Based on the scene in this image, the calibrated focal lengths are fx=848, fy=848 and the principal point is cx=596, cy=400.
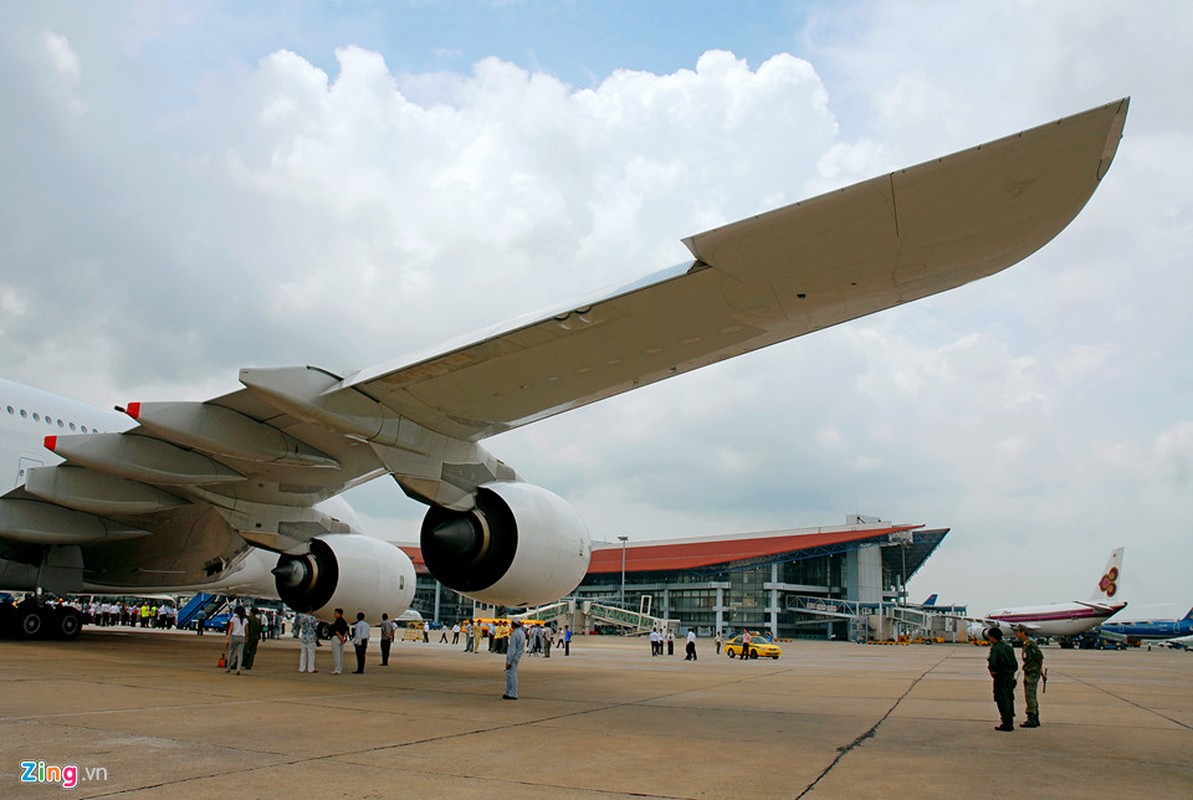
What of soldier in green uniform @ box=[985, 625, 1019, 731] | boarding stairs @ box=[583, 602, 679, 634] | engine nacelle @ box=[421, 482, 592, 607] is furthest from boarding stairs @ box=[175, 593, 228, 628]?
soldier in green uniform @ box=[985, 625, 1019, 731]

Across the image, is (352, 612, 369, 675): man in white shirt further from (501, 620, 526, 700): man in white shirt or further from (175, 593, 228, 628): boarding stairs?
(175, 593, 228, 628): boarding stairs

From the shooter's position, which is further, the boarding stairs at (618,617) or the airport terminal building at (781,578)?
the airport terminal building at (781,578)

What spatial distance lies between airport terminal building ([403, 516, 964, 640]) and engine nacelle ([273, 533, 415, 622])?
193 ft

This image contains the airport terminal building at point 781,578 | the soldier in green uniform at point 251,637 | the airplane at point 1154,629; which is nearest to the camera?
the soldier in green uniform at point 251,637

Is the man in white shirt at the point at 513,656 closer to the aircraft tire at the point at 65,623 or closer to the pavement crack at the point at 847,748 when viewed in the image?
the pavement crack at the point at 847,748

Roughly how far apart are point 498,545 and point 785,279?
5.13 metres

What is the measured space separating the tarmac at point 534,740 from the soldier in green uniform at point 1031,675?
211 mm

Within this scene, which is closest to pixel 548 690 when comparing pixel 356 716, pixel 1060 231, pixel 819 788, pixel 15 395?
pixel 356 716

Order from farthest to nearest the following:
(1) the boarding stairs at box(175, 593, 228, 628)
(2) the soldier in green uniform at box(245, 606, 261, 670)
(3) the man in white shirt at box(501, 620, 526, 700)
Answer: (1) the boarding stairs at box(175, 593, 228, 628)
(2) the soldier in green uniform at box(245, 606, 261, 670)
(3) the man in white shirt at box(501, 620, 526, 700)

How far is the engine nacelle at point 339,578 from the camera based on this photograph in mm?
13906

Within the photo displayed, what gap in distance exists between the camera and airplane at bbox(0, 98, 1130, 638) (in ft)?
20.7

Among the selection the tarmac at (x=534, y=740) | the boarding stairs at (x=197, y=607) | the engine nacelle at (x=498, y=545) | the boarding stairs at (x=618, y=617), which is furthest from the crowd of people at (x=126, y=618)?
the engine nacelle at (x=498, y=545)

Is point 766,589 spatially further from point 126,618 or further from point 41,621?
point 41,621

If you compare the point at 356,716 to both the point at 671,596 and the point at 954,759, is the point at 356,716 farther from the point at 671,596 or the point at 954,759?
the point at 671,596
